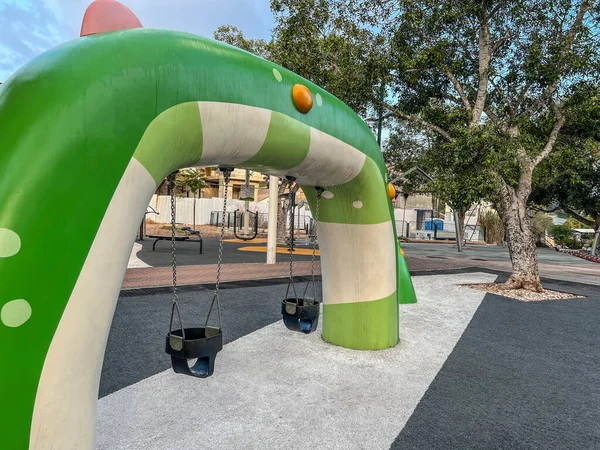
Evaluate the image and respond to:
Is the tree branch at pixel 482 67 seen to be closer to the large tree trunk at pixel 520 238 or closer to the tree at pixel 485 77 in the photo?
the tree at pixel 485 77

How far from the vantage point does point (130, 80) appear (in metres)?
1.74

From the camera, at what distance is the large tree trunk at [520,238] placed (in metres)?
8.35

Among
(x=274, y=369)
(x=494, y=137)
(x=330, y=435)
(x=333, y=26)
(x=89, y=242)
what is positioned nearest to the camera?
(x=89, y=242)

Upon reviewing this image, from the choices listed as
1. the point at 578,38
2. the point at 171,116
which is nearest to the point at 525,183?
the point at 578,38

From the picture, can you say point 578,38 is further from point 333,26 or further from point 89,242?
point 89,242

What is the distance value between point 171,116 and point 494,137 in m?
6.60

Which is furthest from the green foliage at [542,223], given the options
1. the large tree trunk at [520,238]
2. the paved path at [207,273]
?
the large tree trunk at [520,238]

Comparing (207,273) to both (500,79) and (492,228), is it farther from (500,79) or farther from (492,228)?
(492,228)

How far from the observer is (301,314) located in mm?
3715

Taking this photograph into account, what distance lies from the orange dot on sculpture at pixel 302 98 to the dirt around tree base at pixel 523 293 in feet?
21.6

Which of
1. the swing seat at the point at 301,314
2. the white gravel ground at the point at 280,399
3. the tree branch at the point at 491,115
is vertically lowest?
the white gravel ground at the point at 280,399

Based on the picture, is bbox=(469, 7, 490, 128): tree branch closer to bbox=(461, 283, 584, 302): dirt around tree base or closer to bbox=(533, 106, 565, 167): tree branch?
bbox=(533, 106, 565, 167): tree branch

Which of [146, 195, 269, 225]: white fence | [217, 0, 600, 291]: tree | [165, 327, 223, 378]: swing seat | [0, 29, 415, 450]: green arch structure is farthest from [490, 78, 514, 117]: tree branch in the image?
[146, 195, 269, 225]: white fence

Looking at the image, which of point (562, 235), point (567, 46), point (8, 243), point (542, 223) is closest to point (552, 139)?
point (567, 46)
